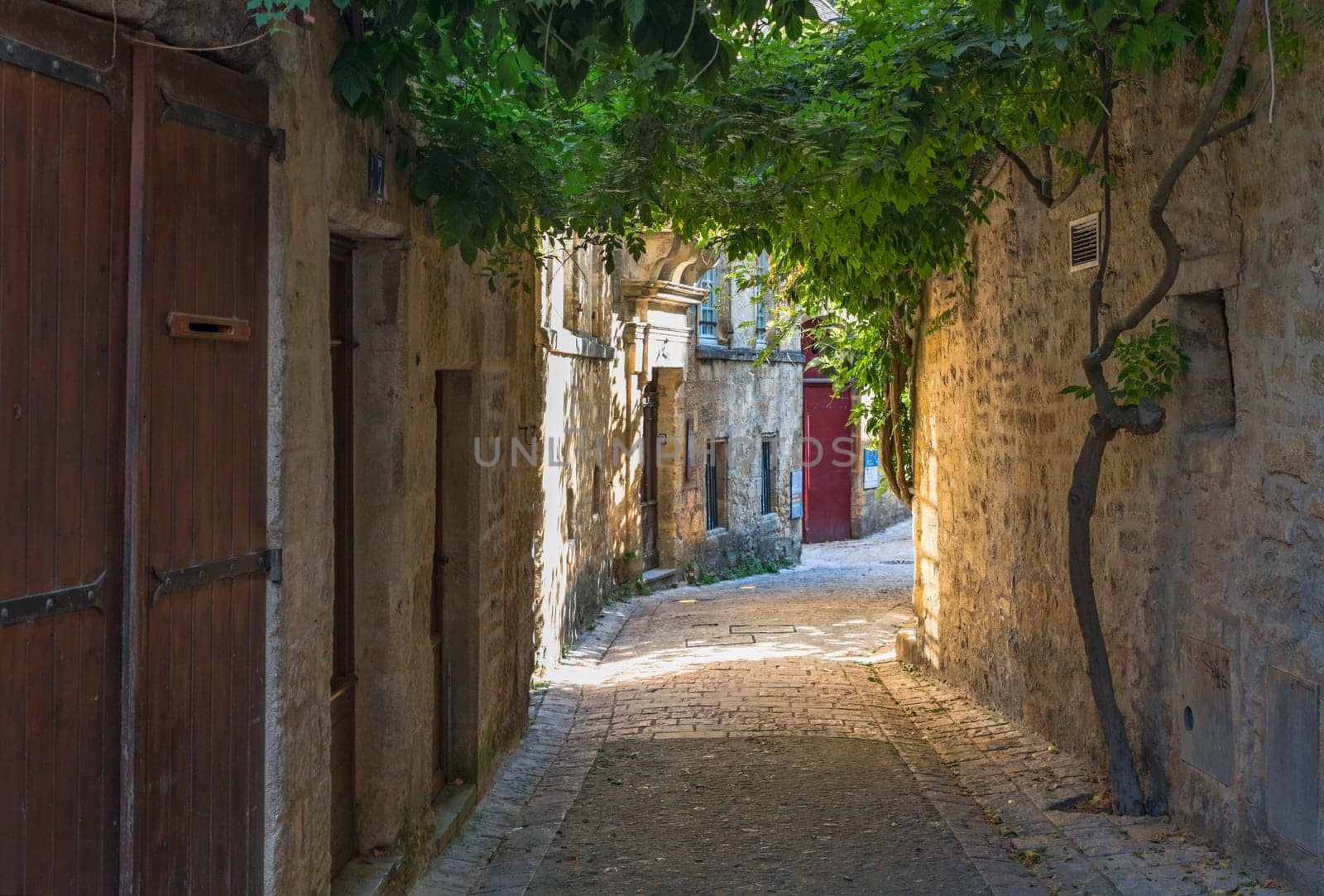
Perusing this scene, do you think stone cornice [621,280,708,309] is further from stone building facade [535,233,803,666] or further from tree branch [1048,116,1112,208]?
tree branch [1048,116,1112,208]

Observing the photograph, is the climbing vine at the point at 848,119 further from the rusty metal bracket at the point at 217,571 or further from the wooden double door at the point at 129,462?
the rusty metal bracket at the point at 217,571

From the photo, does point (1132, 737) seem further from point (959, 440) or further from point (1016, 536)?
point (959, 440)

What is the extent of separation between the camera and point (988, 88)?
16.6 ft

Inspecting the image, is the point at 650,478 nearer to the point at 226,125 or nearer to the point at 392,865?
the point at 392,865

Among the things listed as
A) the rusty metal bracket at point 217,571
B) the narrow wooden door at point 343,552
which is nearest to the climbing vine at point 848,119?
the narrow wooden door at point 343,552

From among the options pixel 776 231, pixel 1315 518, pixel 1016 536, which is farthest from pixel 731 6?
pixel 1016 536

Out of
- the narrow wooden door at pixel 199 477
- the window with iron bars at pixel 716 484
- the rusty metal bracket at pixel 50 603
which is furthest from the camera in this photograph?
the window with iron bars at pixel 716 484

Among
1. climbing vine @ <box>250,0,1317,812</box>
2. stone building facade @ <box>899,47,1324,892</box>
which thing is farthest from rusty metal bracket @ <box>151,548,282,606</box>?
stone building facade @ <box>899,47,1324,892</box>

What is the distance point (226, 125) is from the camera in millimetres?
3238

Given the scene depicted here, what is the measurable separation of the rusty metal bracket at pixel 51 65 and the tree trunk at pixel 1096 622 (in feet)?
13.8

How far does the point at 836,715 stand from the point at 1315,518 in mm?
4151

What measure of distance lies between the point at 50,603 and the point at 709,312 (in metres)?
15.8

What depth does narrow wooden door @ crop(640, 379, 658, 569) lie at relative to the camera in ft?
53.1

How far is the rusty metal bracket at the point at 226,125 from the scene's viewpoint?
9.93 ft
